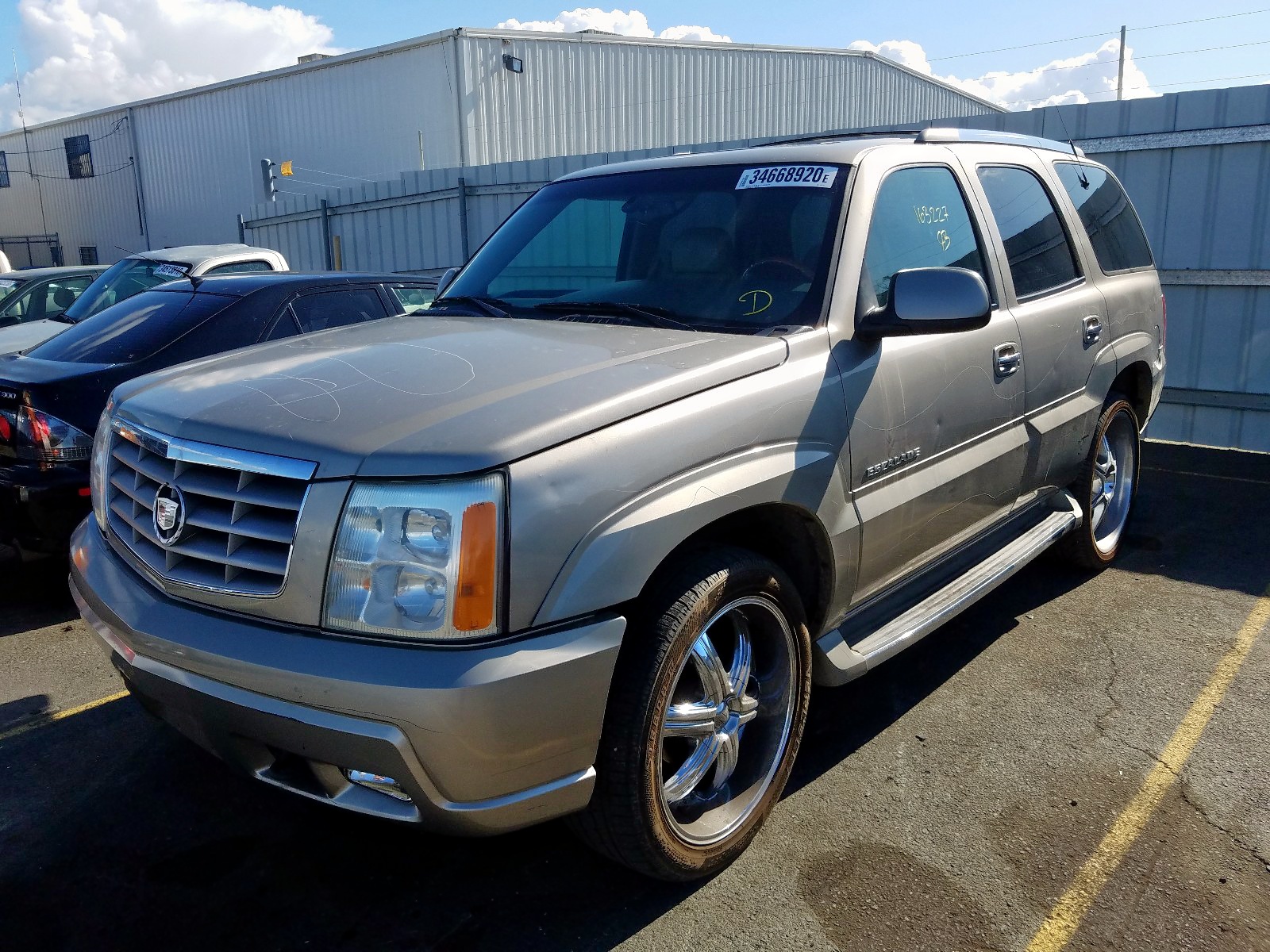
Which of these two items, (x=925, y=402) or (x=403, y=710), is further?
(x=925, y=402)

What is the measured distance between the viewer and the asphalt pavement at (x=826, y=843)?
262 centimetres

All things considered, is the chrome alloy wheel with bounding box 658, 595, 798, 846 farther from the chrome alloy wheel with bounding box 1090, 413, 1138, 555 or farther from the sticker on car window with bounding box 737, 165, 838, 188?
the chrome alloy wheel with bounding box 1090, 413, 1138, 555

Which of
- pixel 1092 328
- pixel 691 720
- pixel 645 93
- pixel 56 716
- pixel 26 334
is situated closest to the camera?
pixel 691 720

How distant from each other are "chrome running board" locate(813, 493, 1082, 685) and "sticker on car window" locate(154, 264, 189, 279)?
293 inches

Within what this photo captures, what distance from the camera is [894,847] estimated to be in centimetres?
296

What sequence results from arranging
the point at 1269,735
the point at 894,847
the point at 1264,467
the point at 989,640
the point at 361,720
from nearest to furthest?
the point at 361,720
the point at 894,847
the point at 1269,735
the point at 989,640
the point at 1264,467

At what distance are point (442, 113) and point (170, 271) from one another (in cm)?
1412

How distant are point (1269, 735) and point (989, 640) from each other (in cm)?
115

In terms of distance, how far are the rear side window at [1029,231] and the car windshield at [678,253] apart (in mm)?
1069

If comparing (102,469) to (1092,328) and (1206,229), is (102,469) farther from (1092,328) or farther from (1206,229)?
(1206,229)

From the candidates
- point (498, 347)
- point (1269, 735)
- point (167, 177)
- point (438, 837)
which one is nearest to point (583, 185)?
point (498, 347)

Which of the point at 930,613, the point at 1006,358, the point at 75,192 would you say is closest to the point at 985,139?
the point at 1006,358

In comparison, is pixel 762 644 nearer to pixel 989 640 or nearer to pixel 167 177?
pixel 989 640

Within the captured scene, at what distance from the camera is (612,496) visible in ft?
7.64
